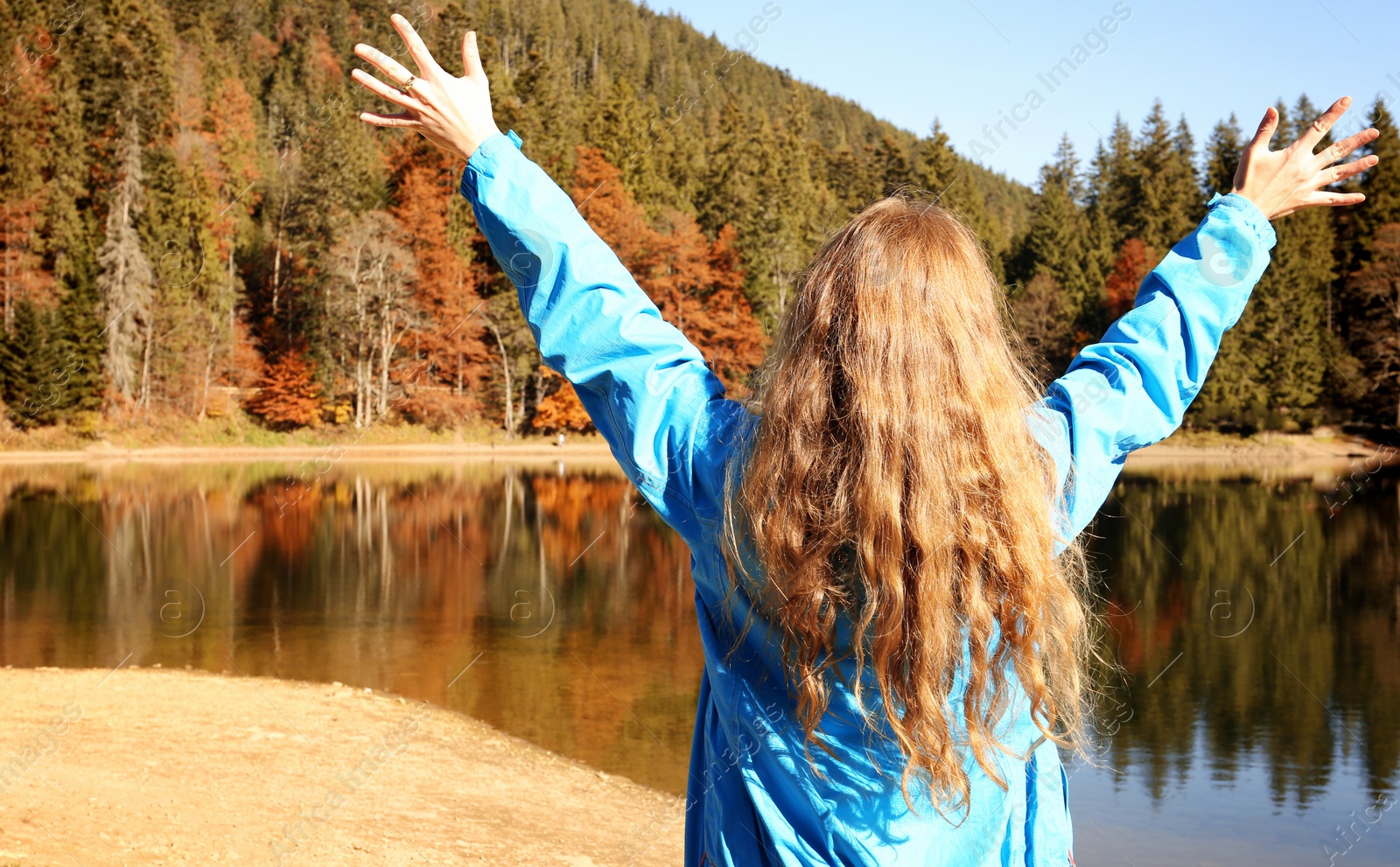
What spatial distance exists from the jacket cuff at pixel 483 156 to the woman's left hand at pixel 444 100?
0.6 inches

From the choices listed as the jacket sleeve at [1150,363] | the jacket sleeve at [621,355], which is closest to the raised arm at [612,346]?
the jacket sleeve at [621,355]

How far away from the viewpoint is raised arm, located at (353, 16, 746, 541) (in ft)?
4.33

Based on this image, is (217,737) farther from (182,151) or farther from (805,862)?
(182,151)

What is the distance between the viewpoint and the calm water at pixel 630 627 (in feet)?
26.5

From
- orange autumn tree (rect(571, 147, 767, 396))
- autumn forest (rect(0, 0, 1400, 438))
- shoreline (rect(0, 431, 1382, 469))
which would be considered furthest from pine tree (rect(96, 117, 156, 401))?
orange autumn tree (rect(571, 147, 767, 396))

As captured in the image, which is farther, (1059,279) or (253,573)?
(1059,279)

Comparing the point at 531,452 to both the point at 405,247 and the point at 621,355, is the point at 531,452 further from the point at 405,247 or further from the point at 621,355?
the point at 621,355

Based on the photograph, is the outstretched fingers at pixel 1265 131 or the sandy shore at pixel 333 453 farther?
the sandy shore at pixel 333 453

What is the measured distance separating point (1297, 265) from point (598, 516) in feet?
124

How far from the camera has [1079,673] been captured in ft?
4.70

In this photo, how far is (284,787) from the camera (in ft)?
21.0

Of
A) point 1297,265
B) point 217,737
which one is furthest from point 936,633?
point 1297,265

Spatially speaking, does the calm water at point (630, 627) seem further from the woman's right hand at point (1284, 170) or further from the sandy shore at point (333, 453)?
the sandy shore at point (333, 453)

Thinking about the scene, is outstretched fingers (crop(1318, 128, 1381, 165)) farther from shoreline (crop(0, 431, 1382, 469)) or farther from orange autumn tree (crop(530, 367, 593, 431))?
orange autumn tree (crop(530, 367, 593, 431))
